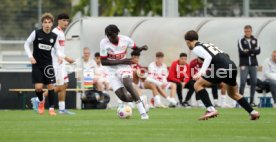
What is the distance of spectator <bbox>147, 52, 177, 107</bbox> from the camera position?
31.5 metres

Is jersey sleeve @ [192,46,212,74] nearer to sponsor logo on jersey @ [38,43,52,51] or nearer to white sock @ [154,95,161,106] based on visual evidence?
sponsor logo on jersey @ [38,43,52,51]

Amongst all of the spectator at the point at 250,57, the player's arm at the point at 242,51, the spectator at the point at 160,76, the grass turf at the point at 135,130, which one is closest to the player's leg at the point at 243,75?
the spectator at the point at 250,57

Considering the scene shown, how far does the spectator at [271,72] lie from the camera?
31.0 m

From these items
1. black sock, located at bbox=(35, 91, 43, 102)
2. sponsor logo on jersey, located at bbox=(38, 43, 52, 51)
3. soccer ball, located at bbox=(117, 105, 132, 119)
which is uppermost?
sponsor logo on jersey, located at bbox=(38, 43, 52, 51)

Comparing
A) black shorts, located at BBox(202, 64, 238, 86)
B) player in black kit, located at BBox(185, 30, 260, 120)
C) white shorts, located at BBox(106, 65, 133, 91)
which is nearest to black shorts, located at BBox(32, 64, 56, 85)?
white shorts, located at BBox(106, 65, 133, 91)

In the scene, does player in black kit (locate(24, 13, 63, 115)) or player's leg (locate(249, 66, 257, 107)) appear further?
player's leg (locate(249, 66, 257, 107))

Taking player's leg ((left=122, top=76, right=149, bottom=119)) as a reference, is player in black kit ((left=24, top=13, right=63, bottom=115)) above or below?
above

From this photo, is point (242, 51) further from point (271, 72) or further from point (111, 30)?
point (111, 30)

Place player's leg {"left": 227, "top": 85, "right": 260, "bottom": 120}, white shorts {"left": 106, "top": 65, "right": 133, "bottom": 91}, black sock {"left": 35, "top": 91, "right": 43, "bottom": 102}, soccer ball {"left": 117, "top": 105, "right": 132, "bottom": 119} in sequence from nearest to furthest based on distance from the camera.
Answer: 1. player's leg {"left": 227, "top": 85, "right": 260, "bottom": 120}
2. white shorts {"left": 106, "top": 65, "right": 133, "bottom": 91}
3. soccer ball {"left": 117, "top": 105, "right": 132, "bottom": 119}
4. black sock {"left": 35, "top": 91, "right": 43, "bottom": 102}

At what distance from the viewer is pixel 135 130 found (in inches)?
689

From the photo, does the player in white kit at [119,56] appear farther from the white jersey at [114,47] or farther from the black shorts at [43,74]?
the black shorts at [43,74]

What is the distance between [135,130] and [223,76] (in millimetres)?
3401

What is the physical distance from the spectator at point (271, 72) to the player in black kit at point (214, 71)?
10.5 meters

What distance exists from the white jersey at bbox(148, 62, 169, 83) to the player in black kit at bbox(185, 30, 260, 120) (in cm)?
1090
